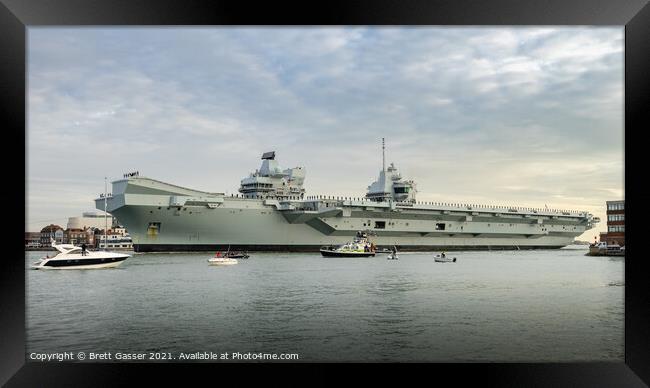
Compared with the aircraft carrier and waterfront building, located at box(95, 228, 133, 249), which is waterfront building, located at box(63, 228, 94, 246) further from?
the aircraft carrier

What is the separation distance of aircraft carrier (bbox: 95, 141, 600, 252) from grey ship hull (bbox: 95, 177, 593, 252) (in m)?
0.06

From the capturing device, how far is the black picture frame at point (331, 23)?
5.73 m

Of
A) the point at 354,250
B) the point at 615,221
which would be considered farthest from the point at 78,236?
the point at 615,221

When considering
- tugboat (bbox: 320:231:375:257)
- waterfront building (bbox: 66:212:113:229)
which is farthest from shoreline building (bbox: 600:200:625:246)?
waterfront building (bbox: 66:212:113:229)

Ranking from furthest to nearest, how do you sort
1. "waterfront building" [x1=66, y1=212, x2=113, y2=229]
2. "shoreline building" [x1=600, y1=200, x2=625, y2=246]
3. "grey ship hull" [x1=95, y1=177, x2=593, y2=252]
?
"waterfront building" [x1=66, y1=212, x2=113, y2=229], "shoreline building" [x1=600, y1=200, x2=625, y2=246], "grey ship hull" [x1=95, y1=177, x2=593, y2=252]

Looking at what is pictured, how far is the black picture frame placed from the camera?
573 cm

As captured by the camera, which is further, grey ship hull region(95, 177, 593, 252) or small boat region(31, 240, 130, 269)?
grey ship hull region(95, 177, 593, 252)

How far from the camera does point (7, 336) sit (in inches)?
226

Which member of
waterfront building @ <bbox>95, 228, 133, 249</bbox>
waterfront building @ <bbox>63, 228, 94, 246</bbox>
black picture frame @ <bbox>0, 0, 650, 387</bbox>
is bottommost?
waterfront building @ <bbox>95, 228, 133, 249</bbox>

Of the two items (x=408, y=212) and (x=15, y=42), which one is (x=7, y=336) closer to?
(x=15, y=42)

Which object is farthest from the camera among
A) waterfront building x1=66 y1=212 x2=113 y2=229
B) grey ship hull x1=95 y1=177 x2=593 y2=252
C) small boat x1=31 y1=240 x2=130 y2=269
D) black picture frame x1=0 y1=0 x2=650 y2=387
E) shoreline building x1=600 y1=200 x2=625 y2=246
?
waterfront building x1=66 y1=212 x2=113 y2=229

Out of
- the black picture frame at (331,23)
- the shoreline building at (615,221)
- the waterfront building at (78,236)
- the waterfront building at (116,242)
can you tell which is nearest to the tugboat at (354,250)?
the shoreline building at (615,221)

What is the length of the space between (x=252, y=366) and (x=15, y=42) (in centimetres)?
403

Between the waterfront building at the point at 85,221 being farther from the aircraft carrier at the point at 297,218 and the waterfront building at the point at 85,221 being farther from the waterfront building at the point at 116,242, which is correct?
the aircraft carrier at the point at 297,218
